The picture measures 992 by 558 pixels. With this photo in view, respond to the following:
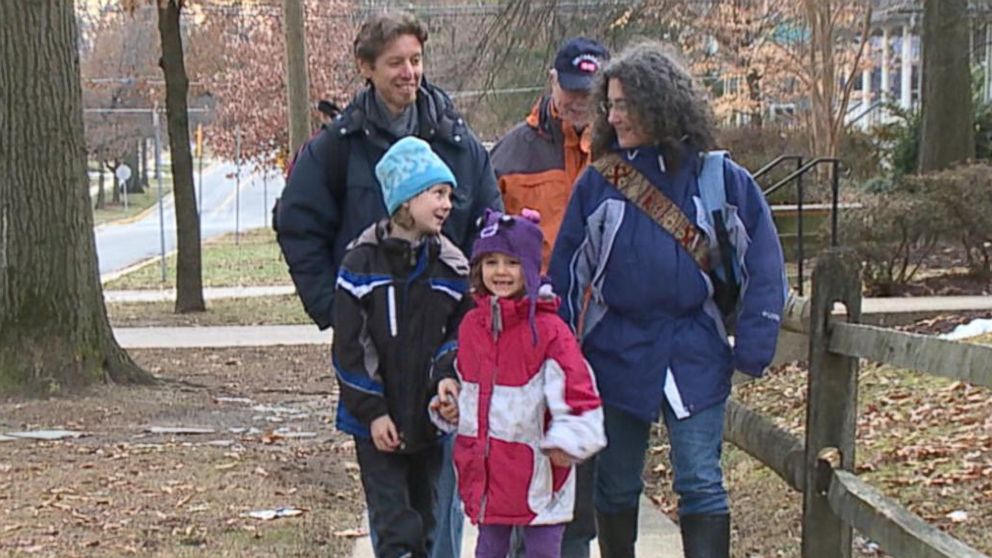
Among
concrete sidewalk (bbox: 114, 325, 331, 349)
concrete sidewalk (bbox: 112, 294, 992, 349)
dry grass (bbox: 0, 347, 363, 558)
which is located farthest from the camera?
concrete sidewalk (bbox: 114, 325, 331, 349)

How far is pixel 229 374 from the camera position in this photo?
40.3 ft

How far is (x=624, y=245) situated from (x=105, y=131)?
57.0 meters

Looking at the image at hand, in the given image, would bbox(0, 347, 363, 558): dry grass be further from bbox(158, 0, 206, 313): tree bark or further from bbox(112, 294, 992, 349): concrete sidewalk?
bbox(158, 0, 206, 313): tree bark

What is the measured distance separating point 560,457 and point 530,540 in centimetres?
32

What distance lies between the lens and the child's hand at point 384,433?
4.15 meters

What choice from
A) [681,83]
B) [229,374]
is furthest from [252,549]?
[229,374]

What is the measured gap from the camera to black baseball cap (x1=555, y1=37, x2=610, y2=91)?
197 inches

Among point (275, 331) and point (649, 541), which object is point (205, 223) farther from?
point (649, 541)

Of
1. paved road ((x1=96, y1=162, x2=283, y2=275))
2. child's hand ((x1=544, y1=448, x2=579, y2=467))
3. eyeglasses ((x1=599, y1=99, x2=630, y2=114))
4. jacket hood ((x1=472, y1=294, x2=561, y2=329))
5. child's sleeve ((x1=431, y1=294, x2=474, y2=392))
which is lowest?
paved road ((x1=96, y1=162, x2=283, y2=275))

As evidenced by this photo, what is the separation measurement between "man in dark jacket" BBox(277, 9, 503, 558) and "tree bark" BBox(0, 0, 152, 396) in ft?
18.5

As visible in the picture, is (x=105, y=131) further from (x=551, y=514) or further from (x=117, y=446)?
(x=551, y=514)

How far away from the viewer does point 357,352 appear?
413cm

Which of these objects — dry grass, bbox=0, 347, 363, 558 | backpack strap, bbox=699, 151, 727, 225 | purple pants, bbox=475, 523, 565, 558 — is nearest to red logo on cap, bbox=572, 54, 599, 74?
backpack strap, bbox=699, 151, 727, 225

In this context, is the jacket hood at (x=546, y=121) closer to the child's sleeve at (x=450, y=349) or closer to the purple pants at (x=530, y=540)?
the child's sleeve at (x=450, y=349)
